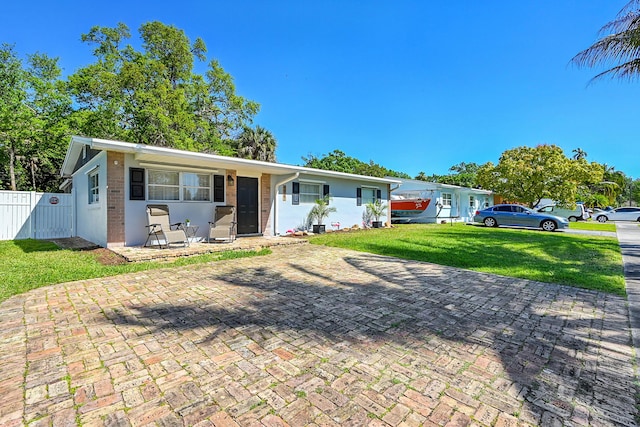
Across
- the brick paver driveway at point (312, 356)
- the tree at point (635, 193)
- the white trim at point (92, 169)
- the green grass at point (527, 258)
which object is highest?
the tree at point (635, 193)

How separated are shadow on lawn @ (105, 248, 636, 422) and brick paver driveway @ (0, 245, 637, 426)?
0.06 feet

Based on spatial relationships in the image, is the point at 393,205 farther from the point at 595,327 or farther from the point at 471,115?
the point at 595,327

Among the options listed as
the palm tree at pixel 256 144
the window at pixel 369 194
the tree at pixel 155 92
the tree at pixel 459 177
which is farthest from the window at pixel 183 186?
the tree at pixel 459 177

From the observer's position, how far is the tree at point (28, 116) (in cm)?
1773

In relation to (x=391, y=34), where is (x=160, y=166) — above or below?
below

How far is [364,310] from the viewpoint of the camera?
3.84 meters

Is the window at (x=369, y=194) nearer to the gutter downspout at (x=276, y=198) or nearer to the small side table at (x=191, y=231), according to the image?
the gutter downspout at (x=276, y=198)

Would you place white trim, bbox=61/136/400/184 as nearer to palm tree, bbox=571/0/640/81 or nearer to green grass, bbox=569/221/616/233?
palm tree, bbox=571/0/640/81

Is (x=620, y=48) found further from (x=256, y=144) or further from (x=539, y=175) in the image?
(x=256, y=144)

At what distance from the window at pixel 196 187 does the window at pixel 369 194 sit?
8565 mm

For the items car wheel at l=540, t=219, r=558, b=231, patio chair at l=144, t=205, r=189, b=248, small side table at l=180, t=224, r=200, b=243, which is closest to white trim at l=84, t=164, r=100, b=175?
patio chair at l=144, t=205, r=189, b=248

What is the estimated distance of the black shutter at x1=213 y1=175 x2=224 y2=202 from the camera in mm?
9805

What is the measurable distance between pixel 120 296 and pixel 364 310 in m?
3.44

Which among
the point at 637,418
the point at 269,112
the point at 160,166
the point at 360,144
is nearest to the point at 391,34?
the point at 160,166
